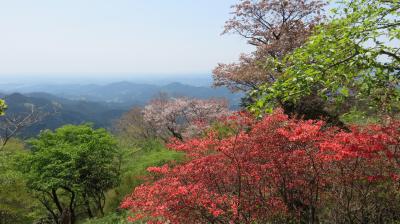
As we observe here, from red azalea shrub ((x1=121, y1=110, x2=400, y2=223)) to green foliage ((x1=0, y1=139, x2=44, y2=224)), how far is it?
48.5 ft

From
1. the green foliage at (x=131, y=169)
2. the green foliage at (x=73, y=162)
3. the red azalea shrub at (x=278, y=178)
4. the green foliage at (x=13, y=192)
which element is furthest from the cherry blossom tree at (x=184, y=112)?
the red azalea shrub at (x=278, y=178)

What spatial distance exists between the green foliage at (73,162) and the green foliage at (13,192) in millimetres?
1013

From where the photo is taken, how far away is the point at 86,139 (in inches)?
810

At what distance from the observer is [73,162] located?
707 inches

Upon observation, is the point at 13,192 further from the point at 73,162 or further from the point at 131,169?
the point at 131,169

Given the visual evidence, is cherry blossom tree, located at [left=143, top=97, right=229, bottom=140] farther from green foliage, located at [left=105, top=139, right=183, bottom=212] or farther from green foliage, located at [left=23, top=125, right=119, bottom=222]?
green foliage, located at [left=23, top=125, right=119, bottom=222]

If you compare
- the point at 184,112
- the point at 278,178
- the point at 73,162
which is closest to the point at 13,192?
the point at 73,162

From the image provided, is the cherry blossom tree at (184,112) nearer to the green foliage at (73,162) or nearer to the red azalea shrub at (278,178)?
the green foliage at (73,162)

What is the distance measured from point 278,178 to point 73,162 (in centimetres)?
1341

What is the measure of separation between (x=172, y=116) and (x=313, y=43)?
37.8 m

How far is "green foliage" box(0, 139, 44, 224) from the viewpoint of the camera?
19.4 meters

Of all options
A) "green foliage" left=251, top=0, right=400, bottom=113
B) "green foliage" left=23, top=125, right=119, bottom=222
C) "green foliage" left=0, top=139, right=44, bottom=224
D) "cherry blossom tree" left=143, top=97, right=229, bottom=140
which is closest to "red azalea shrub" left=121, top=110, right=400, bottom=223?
"green foliage" left=251, top=0, right=400, bottom=113

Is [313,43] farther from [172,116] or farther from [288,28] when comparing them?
[172,116]

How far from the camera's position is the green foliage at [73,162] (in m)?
18.2
